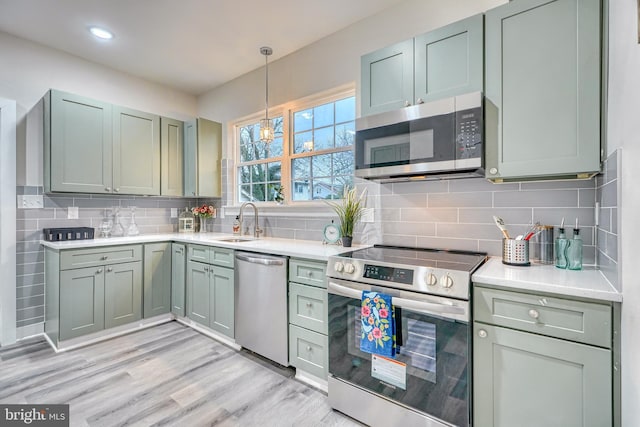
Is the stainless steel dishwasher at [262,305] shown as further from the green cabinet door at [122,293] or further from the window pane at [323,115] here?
the window pane at [323,115]

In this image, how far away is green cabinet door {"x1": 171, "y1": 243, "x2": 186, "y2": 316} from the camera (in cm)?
310

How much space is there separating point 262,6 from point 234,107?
4.82 feet

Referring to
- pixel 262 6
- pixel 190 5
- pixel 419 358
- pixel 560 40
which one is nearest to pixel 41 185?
pixel 190 5

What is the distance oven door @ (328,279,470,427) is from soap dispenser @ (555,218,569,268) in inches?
24.7

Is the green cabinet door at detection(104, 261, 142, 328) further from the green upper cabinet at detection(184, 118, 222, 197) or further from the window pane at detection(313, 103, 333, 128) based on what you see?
the window pane at detection(313, 103, 333, 128)

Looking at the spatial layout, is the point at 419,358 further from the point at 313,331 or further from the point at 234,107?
the point at 234,107


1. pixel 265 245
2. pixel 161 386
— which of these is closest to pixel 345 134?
pixel 265 245

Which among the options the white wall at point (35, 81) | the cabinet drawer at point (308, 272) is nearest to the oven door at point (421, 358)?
the cabinet drawer at point (308, 272)

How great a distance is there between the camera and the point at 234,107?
3.64 meters

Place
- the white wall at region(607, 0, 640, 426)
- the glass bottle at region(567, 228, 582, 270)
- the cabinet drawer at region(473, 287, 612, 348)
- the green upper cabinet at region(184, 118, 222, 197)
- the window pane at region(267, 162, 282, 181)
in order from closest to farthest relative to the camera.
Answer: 1. the white wall at region(607, 0, 640, 426)
2. the cabinet drawer at region(473, 287, 612, 348)
3. the glass bottle at region(567, 228, 582, 270)
4. the window pane at region(267, 162, 282, 181)
5. the green upper cabinet at region(184, 118, 222, 197)

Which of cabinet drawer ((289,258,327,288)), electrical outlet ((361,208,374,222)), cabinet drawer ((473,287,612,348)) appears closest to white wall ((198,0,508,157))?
electrical outlet ((361,208,374,222))

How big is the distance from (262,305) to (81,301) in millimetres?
1672

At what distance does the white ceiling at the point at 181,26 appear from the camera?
7.66ft

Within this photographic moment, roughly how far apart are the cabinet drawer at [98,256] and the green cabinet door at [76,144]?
625 millimetres
